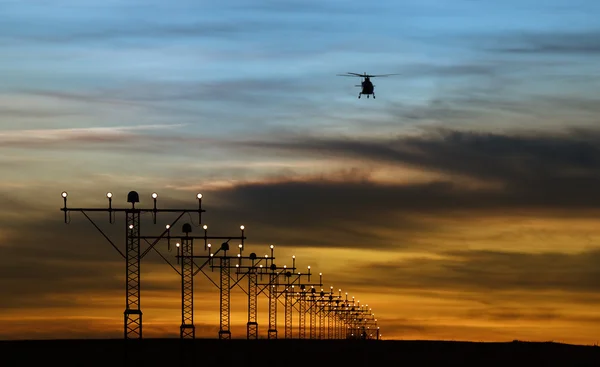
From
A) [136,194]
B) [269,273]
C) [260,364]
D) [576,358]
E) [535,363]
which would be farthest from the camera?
[269,273]

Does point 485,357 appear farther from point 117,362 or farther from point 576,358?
point 117,362

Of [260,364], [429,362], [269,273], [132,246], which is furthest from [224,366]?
[269,273]

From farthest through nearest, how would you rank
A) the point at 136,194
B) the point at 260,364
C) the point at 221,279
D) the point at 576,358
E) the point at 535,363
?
1. the point at 221,279
2. the point at 576,358
3. the point at 535,363
4. the point at 260,364
5. the point at 136,194

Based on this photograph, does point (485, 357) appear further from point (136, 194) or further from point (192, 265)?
point (136, 194)

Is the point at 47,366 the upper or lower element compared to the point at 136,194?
lower

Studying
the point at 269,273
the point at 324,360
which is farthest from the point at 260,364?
the point at 269,273

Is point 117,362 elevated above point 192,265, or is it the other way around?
point 192,265

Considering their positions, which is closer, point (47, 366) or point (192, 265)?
point (47, 366)

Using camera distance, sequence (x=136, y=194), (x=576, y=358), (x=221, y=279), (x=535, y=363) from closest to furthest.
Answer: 1. (x=136, y=194)
2. (x=535, y=363)
3. (x=576, y=358)
4. (x=221, y=279)

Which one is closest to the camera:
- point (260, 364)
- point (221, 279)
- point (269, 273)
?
point (260, 364)
